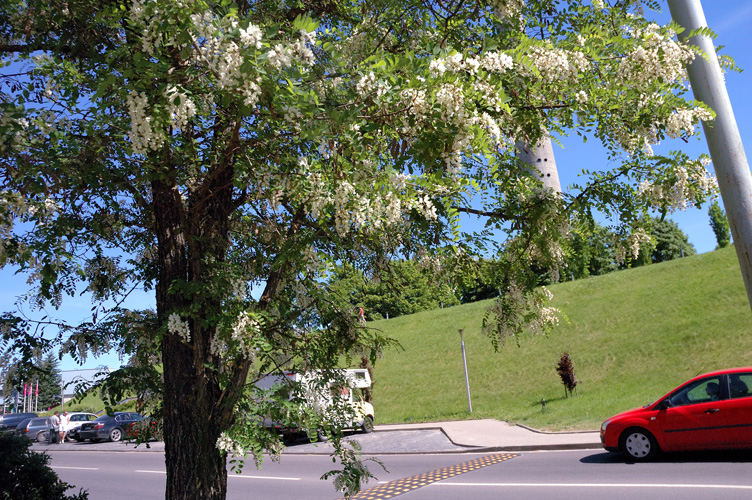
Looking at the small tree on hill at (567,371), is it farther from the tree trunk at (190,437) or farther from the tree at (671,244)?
the tree at (671,244)

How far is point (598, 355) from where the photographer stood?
2412cm

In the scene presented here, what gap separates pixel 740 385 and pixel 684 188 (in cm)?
721

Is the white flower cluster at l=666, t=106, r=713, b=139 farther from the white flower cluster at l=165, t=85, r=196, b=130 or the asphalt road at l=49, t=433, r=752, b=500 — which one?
the asphalt road at l=49, t=433, r=752, b=500

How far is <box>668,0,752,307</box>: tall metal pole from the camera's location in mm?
2645

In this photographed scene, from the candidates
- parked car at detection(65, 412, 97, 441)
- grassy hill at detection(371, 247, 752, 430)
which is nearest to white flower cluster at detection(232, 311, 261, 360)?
grassy hill at detection(371, 247, 752, 430)

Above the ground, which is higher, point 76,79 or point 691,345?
point 76,79

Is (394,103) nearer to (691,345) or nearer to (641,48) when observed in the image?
(641,48)

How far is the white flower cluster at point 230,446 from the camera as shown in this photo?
172 inches

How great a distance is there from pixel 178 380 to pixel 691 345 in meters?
22.8

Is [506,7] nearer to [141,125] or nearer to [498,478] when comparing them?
[141,125]

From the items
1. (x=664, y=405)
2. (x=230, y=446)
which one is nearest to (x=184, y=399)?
(x=230, y=446)

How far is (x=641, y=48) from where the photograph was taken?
413 cm

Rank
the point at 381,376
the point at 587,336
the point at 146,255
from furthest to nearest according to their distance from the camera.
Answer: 1. the point at 381,376
2. the point at 587,336
3. the point at 146,255

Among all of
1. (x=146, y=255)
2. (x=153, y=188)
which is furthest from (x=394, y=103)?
(x=146, y=255)
